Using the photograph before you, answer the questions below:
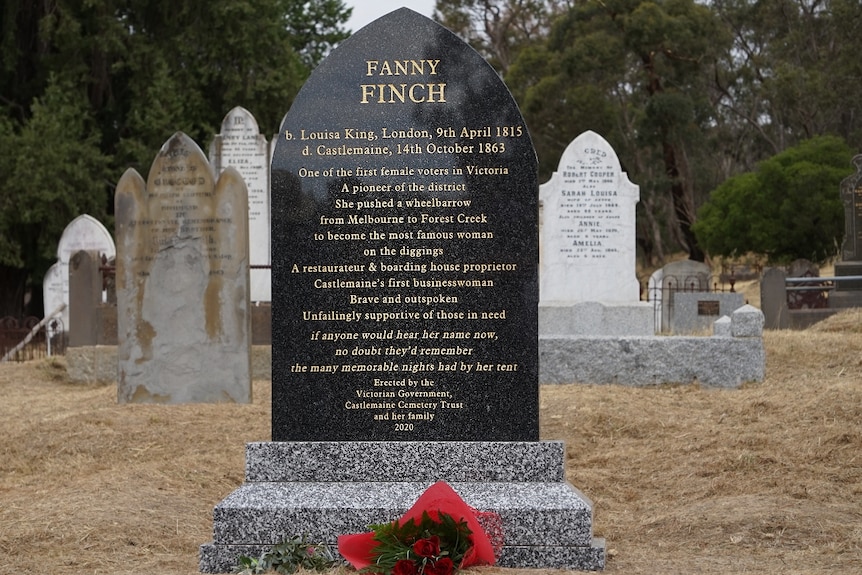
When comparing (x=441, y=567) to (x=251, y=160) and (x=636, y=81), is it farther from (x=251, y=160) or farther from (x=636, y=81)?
(x=636, y=81)

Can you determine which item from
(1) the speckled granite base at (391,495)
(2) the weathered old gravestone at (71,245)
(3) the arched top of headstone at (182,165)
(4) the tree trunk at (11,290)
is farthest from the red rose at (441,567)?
(4) the tree trunk at (11,290)

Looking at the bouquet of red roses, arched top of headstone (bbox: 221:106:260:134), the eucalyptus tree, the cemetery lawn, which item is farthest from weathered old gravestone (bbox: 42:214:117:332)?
the eucalyptus tree

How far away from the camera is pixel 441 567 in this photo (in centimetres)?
516

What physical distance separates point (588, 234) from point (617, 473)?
8245mm

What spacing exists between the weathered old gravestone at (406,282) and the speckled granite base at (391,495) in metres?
0.01

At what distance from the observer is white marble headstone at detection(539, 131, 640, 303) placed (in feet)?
53.4

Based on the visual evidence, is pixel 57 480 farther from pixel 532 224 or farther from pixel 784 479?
pixel 784 479

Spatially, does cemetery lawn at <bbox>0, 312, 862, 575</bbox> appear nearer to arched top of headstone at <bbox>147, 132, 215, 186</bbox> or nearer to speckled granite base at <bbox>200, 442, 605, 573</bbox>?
speckled granite base at <bbox>200, 442, 605, 573</bbox>

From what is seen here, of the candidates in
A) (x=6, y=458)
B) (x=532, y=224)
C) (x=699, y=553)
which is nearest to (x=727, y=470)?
(x=699, y=553)

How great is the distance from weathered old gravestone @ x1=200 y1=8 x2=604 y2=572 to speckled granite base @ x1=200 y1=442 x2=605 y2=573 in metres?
0.01

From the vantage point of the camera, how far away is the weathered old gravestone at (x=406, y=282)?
602 centimetres

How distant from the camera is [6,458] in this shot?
9016mm

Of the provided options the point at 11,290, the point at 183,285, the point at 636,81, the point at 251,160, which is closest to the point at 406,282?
the point at 183,285

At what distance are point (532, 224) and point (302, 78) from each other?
25569 millimetres
